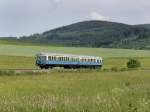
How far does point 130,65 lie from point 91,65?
28.4 feet

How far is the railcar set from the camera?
72000 mm

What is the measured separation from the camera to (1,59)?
9700 cm

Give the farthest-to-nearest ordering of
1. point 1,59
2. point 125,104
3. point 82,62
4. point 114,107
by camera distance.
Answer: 1. point 1,59
2. point 82,62
3. point 125,104
4. point 114,107

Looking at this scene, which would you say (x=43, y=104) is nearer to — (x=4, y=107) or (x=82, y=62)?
(x=4, y=107)

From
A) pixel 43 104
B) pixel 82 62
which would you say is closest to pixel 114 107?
pixel 43 104

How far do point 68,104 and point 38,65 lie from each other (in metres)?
66.6

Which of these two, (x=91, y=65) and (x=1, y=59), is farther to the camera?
(x=1, y=59)

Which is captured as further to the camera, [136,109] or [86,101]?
[86,101]

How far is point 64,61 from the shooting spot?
72750 millimetres

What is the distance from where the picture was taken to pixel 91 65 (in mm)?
77750

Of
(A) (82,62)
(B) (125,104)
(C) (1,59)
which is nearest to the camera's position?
(B) (125,104)

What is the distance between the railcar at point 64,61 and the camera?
72.0 meters

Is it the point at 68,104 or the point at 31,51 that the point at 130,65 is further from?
the point at 68,104

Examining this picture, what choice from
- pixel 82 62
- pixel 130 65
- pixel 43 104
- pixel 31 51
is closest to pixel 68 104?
pixel 43 104
